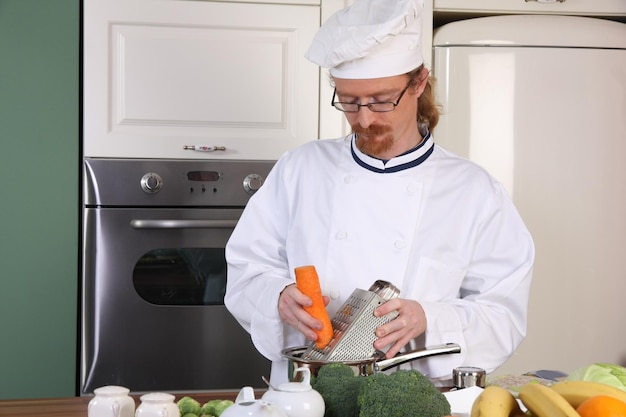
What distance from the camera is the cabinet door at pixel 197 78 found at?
2.39m

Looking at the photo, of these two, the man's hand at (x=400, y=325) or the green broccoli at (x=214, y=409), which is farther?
the man's hand at (x=400, y=325)

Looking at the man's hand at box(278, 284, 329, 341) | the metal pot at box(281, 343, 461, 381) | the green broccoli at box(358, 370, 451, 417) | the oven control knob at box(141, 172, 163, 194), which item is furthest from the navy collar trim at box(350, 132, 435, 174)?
the green broccoli at box(358, 370, 451, 417)

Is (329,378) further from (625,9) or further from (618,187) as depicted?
(625,9)

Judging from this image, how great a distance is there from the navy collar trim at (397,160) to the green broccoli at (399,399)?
0.87 meters

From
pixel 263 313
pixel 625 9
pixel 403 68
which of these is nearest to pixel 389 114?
pixel 403 68

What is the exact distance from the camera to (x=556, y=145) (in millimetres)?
2508

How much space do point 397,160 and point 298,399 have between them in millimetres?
921

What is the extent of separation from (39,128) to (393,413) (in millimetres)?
1750

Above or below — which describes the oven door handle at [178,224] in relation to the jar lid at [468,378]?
above

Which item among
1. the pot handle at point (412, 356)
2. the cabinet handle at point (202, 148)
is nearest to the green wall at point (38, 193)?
the cabinet handle at point (202, 148)

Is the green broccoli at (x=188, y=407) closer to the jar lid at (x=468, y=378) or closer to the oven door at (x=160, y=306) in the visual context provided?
the jar lid at (x=468, y=378)

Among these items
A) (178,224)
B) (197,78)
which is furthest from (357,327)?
(197,78)

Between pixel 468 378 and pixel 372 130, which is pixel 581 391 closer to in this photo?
pixel 468 378

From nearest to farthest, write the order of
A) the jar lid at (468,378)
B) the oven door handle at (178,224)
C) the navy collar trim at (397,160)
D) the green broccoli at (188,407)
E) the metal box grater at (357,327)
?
the green broccoli at (188,407) → the jar lid at (468,378) → the metal box grater at (357,327) → the navy collar trim at (397,160) → the oven door handle at (178,224)
